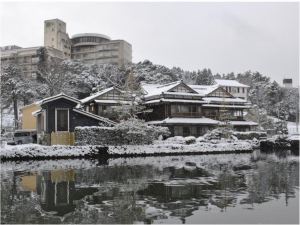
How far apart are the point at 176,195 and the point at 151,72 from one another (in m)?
63.7

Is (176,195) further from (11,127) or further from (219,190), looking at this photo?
(11,127)

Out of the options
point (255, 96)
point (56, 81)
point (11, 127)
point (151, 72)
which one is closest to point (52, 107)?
point (56, 81)

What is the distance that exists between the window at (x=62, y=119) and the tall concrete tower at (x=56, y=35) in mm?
61303

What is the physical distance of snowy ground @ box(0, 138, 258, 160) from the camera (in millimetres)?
29903

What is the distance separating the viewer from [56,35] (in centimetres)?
9344

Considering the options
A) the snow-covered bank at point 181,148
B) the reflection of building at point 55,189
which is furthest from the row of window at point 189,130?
the reflection of building at point 55,189

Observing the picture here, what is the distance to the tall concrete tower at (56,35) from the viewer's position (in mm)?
93438

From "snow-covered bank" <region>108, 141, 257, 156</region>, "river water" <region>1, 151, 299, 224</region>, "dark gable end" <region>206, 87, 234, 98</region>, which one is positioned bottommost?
"river water" <region>1, 151, 299, 224</region>

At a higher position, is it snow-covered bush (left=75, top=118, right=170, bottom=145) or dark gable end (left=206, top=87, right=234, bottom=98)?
dark gable end (left=206, top=87, right=234, bottom=98)

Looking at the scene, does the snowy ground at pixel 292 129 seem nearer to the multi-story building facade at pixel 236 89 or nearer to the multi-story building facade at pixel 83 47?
the multi-story building facade at pixel 236 89

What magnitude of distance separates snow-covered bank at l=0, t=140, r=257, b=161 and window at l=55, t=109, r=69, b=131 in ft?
14.5

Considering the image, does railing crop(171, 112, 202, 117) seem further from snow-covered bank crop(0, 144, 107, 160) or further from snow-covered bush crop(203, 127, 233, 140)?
snow-covered bank crop(0, 144, 107, 160)

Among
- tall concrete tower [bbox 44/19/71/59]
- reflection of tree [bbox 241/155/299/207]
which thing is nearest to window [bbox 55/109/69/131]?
reflection of tree [bbox 241/155/299/207]

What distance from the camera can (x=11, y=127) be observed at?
5922 centimetres
